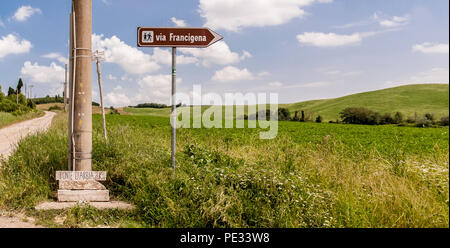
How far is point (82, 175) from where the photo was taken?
4.96 m

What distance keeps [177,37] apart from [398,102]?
8756cm

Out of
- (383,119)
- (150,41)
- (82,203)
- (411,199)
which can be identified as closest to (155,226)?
(82,203)

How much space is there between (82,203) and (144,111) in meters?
66.0

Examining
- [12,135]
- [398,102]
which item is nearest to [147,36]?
[12,135]

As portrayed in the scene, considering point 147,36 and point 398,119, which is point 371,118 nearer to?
point 398,119

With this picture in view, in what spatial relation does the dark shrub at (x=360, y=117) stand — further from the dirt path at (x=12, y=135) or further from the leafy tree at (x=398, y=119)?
the dirt path at (x=12, y=135)

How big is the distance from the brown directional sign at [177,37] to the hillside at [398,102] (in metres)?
67.3

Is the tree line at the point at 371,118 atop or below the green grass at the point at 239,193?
atop

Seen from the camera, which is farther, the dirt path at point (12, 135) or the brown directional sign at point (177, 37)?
the dirt path at point (12, 135)

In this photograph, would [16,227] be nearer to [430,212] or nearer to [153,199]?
[153,199]

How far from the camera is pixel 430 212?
150 inches

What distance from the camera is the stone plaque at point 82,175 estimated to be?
486 cm

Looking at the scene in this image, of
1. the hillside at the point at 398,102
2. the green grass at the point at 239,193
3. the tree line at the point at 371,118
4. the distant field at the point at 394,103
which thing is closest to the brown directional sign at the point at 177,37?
the green grass at the point at 239,193

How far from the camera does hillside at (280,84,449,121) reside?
71.2 m
